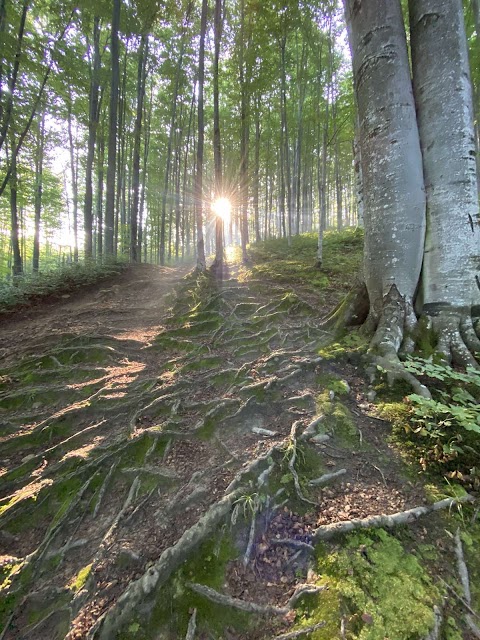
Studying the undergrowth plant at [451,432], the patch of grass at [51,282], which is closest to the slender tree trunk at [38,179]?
the patch of grass at [51,282]

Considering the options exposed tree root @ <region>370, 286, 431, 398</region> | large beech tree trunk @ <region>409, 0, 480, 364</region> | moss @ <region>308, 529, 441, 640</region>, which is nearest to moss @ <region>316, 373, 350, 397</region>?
exposed tree root @ <region>370, 286, 431, 398</region>

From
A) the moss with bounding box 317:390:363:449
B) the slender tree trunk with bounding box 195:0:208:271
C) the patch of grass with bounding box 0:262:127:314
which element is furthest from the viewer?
the slender tree trunk with bounding box 195:0:208:271

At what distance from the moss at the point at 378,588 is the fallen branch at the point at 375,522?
54 mm

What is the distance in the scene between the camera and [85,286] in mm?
10328

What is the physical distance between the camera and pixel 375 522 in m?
2.06

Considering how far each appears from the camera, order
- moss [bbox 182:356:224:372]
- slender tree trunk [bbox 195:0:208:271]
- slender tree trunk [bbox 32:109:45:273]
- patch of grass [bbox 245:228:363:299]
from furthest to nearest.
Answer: slender tree trunk [bbox 32:109:45:273] < slender tree trunk [bbox 195:0:208:271] < patch of grass [bbox 245:228:363:299] < moss [bbox 182:356:224:372]

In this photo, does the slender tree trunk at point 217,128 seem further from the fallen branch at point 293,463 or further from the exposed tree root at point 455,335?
the fallen branch at point 293,463

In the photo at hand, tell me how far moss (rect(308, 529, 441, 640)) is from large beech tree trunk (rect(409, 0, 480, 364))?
2.47 m

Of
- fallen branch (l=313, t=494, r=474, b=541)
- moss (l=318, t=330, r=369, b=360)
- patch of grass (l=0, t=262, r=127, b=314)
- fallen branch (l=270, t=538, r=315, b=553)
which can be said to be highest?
patch of grass (l=0, t=262, r=127, b=314)

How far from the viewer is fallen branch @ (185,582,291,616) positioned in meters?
1.74

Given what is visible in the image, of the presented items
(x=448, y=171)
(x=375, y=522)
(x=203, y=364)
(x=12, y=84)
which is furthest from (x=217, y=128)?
(x=375, y=522)

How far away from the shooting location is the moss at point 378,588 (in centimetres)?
155

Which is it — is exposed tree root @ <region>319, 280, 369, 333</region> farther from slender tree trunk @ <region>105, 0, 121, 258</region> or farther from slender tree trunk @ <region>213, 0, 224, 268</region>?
slender tree trunk @ <region>105, 0, 121, 258</region>

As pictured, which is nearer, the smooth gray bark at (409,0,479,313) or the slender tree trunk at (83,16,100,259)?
the smooth gray bark at (409,0,479,313)
